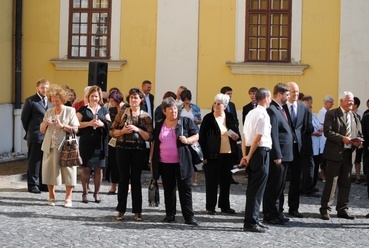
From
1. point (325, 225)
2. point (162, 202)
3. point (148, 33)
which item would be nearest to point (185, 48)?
point (148, 33)

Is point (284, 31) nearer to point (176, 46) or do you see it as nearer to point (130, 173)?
point (176, 46)

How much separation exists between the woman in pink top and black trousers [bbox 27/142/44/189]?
3.39 m

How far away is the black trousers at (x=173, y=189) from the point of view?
1173 centimetres

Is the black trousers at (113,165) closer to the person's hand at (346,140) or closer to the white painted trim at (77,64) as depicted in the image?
the person's hand at (346,140)

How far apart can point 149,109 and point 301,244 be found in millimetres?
7233

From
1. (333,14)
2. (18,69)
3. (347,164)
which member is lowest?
(347,164)

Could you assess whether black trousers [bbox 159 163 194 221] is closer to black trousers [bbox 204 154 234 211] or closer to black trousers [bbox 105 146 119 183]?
black trousers [bbox 204 154 234 211]

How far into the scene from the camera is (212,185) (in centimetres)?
1282

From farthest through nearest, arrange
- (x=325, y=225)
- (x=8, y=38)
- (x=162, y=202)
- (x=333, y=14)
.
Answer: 1. (x=8, y=38)
2. (x=333, y=14)
3. (x=162, y=202)
4. (x=325, y=225)

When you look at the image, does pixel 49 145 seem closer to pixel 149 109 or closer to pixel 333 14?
pixel 149 109

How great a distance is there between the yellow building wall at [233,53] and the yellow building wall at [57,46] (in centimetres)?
125

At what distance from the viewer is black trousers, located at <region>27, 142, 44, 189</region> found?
14.5 m

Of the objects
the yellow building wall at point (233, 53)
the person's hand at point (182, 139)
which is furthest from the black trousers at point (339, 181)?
the yellow building wall at point (233, 53)

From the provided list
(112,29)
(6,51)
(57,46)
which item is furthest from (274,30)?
(6,51)
